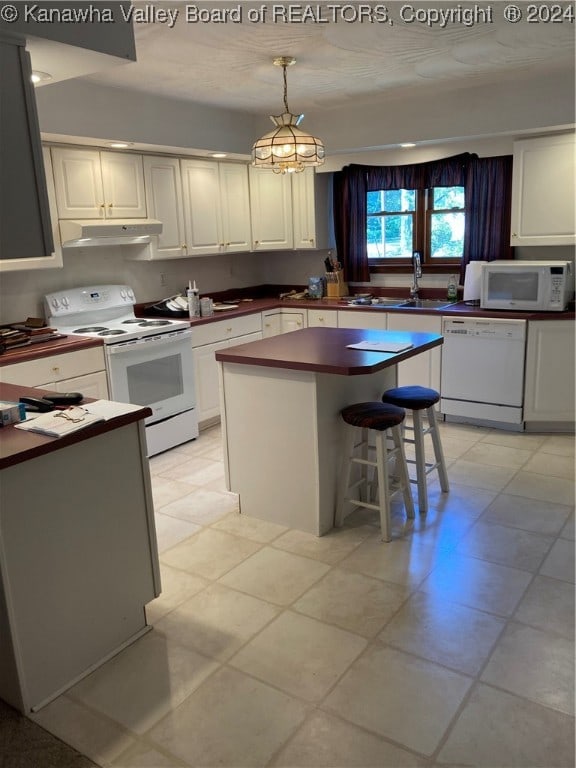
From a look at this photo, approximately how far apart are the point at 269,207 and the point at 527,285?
239cm

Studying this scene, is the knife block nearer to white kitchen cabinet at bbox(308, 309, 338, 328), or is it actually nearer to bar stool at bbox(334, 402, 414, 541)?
white kitchen cabinet at bbox(308, 309, 338, 328)

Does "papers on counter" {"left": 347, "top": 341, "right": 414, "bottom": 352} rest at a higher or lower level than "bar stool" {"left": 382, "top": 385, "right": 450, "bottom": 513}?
higher

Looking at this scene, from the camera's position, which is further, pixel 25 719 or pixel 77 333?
pixel 77 333

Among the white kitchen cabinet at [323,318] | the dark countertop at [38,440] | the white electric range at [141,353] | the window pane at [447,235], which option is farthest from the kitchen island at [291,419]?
the window pane at [447,235]

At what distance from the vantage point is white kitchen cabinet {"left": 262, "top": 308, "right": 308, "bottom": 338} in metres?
5.57

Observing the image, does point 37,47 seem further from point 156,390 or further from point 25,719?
point 156,390

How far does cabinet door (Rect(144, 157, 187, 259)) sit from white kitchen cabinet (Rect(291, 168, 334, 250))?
46.9 inches

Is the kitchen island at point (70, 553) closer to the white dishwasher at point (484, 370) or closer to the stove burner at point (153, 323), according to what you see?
the stove burner at point (153, 323)

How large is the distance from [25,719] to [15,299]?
2962mm

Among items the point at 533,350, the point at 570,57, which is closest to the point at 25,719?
the point at 533,350

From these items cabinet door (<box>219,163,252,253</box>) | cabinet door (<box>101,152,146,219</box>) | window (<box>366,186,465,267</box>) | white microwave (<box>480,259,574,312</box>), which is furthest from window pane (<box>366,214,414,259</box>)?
cabinet door (<box>101,152,146,219</box>)

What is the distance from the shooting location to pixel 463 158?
16.8 feet

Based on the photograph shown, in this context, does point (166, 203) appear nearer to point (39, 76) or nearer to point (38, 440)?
point (39, 76)

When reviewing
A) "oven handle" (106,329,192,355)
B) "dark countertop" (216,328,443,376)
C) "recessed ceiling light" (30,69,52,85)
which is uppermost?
"recessed ceiling light" (30,69,52,85)
